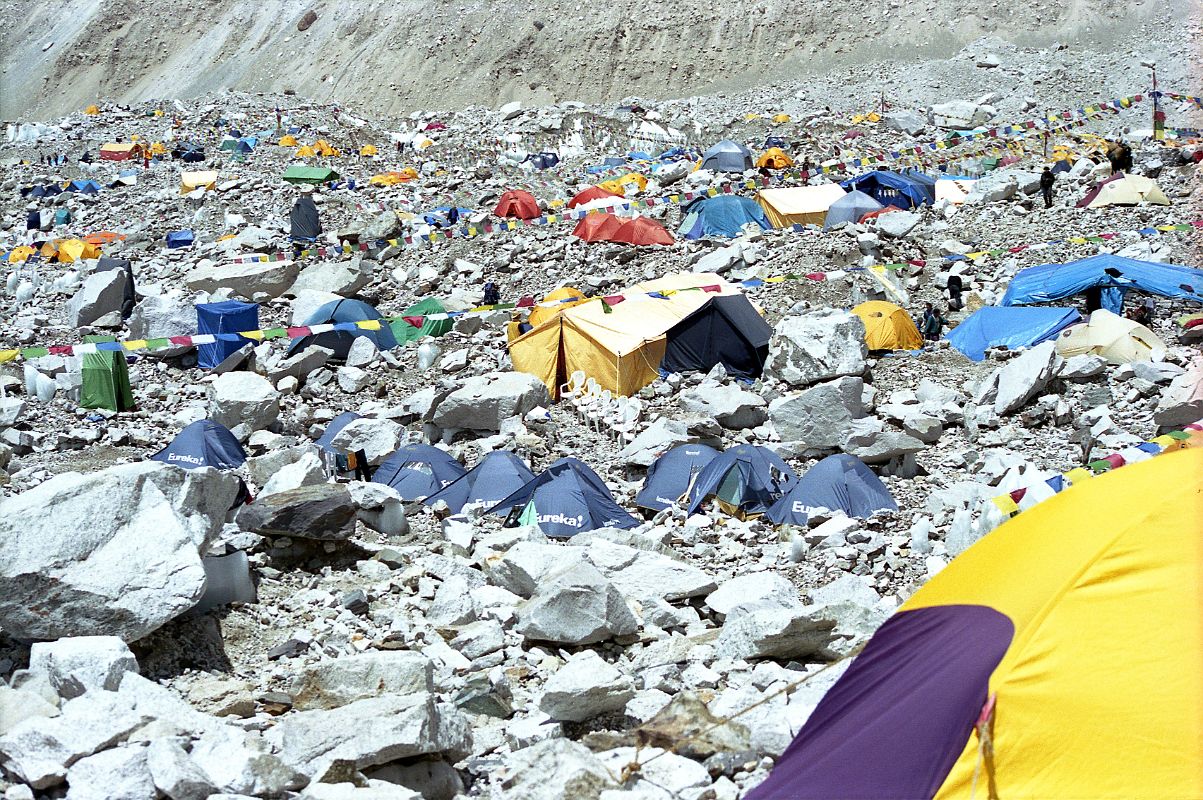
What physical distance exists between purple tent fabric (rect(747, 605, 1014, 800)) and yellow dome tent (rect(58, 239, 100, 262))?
72.2 feet

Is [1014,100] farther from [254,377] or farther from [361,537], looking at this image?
[361,537]

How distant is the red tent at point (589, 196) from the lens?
82.5 ft

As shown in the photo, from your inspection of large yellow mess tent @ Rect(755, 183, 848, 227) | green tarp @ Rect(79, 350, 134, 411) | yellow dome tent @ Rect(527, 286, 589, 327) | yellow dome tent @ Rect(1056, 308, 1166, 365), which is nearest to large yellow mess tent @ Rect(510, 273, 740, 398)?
yellow dome tent @ Rect(527, 286, 589, 327)

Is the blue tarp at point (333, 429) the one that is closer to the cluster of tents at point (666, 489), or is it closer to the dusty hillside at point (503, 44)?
the cluster of tents at point (666, 489)

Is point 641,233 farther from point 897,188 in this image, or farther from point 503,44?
point 503,44

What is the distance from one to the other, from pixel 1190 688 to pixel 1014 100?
1471 inches

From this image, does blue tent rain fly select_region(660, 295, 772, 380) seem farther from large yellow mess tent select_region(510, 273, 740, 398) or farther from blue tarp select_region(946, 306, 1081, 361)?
blue tarp select_region(946, 306, 1081, 361)

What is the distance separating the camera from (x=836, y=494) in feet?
33.9

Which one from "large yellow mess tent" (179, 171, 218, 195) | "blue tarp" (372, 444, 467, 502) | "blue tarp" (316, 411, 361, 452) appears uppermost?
"large yellow mess tent" (179, 171, 218, 195)

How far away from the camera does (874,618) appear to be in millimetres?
6688

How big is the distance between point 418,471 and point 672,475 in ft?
9.54

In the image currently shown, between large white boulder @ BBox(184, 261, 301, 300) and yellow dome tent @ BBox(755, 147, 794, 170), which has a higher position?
large white boulder @ BBox(184, 261, 301, 300)

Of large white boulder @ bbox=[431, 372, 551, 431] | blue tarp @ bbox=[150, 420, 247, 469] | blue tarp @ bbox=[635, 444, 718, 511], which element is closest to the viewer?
blue tarp @ bbox=[635, 444, 718, 511]

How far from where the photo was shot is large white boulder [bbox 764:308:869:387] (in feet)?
46.6
